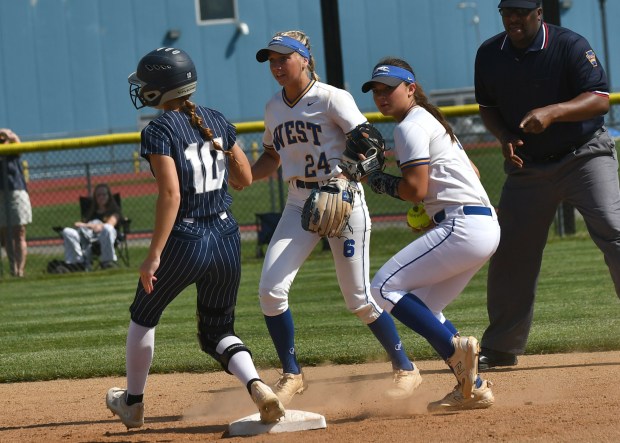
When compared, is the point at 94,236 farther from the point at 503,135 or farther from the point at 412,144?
the point at 412,144

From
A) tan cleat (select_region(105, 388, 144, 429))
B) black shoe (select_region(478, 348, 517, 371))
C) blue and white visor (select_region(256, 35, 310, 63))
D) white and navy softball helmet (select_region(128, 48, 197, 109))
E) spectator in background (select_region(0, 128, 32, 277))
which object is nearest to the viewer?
white and navy softball helmet (select_region(128, 48, 197, 109))

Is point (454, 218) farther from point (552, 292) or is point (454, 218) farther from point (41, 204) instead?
point (41, 204)

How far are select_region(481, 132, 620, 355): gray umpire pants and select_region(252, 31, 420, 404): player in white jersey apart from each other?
0.96 metres

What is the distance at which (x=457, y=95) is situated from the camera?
31.1 metres

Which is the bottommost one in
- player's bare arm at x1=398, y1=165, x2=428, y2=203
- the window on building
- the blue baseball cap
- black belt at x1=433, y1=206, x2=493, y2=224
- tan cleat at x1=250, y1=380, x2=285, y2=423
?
tan cleat at x1=250, y1=380, x2=285, y2=423

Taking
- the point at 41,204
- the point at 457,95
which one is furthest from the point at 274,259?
the point at 457,95

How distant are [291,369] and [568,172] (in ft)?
6.42

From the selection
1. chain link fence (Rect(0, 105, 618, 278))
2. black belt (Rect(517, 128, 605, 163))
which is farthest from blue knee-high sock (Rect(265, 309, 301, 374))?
chain link fence (Rect(0, 105, 618, 278))

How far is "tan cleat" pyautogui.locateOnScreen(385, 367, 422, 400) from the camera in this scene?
18.5 feet

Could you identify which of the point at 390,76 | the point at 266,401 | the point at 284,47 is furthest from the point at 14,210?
the point at 266,401

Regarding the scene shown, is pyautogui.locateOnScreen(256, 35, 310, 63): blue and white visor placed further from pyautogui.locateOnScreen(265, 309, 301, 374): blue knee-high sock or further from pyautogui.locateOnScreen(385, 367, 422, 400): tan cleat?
pyautogui.locateOnScreen(385, 367, 422, 400): tan cleat

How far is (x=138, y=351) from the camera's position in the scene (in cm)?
521

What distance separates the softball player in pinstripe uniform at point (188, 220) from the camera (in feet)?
16.0

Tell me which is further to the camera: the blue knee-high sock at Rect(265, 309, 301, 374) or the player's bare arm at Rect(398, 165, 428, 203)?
the blue knee-high sock at Rect(265, 309, 301, 374)
